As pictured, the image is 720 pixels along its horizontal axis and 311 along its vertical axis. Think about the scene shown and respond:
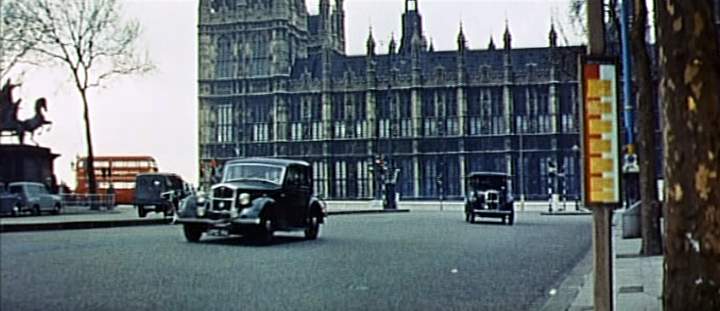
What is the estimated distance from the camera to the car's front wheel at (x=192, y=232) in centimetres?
278

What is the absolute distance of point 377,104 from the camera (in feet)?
11.3

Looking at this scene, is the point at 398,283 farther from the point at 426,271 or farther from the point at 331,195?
the point at 331,195

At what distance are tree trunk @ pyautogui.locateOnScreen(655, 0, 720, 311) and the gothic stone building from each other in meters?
0.64

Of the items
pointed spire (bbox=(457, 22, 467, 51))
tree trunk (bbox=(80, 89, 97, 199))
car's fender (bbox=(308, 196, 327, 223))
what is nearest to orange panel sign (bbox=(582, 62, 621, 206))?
pointed spire (bbox=(457, 22, 467, 51))

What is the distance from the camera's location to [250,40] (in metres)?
2.95

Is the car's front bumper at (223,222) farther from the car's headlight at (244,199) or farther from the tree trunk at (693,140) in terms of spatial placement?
the tree trunk at (693,140)

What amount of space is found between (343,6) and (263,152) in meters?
0.55

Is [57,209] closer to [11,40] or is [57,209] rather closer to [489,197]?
[11,40]

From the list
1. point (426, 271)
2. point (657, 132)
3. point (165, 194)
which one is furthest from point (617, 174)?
point (657, 132)

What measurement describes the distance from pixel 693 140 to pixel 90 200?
2.83 m

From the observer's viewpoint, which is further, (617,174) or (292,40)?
(617,174)

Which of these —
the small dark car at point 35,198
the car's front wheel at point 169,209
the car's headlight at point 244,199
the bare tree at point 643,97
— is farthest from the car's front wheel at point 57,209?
the bare tree at point 643,97

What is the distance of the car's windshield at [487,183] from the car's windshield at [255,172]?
0.74 meters

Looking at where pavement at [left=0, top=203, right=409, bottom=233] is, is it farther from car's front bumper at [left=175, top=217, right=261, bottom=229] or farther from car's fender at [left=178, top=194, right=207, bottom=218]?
car's front bumper at [left=175, top=217, right=261, bottom=229]
